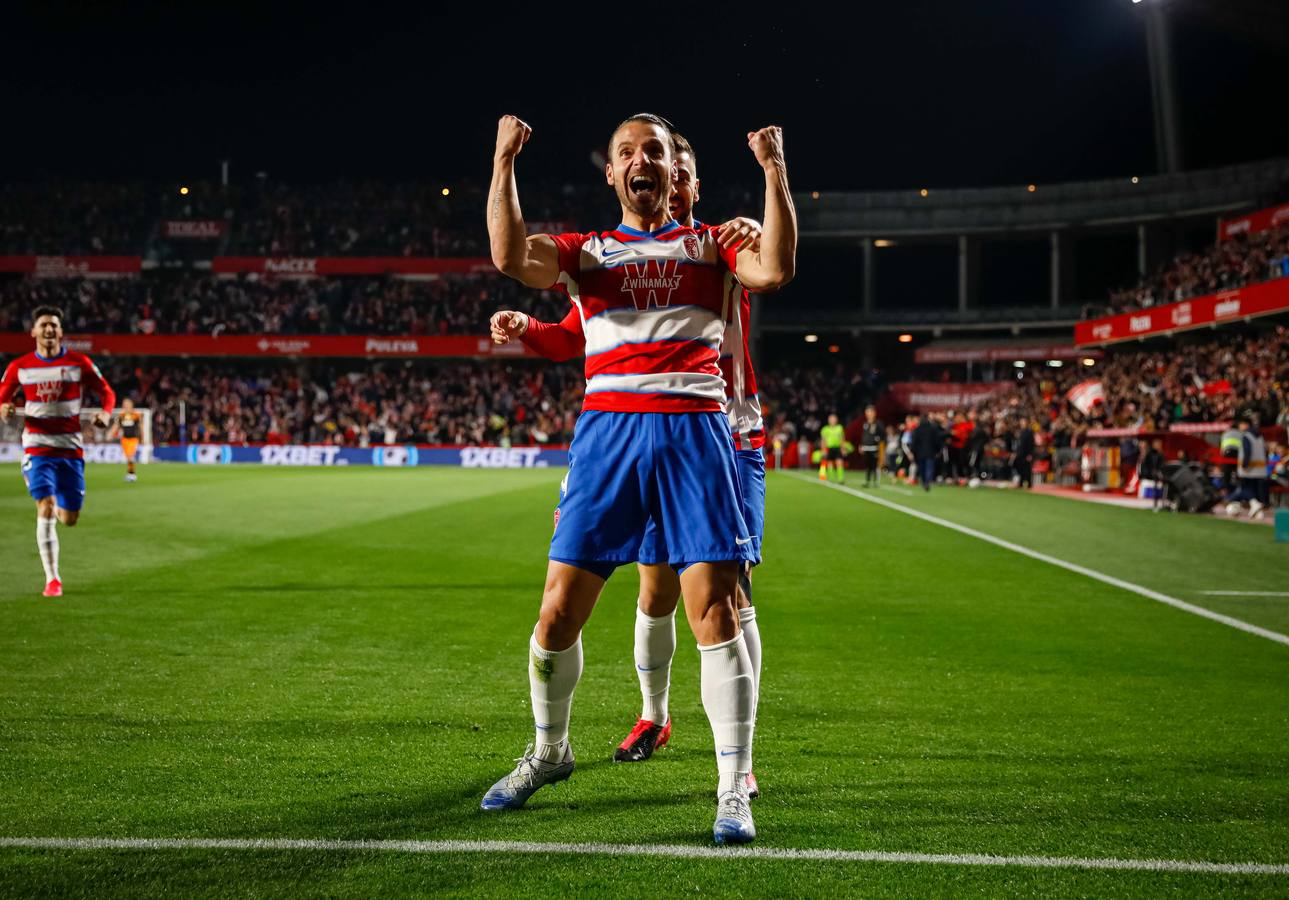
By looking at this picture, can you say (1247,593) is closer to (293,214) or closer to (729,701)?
(729,701)

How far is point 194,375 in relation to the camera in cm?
5506

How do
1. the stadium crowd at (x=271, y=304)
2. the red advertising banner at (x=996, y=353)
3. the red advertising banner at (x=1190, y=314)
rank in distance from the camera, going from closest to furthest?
the red advertising banner at (x=1190, y=314)
the red advertising banner at (x=996, y=353)
the stadium crowd at (x=271, y=304)

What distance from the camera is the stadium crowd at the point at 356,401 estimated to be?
1929 inches

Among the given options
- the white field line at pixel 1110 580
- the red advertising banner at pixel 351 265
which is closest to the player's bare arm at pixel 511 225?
the white field line at pixel 1110 580

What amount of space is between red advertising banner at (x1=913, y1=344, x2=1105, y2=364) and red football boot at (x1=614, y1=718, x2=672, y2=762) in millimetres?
51521

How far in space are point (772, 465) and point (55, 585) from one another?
39927 mm

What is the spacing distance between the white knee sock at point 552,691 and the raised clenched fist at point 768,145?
1814 mm

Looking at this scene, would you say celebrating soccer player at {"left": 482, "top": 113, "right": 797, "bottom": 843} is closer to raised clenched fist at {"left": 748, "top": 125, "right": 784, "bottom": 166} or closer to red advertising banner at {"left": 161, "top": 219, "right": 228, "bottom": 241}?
raised clenched fist at {"left": 748, "top": 125, "right": 784, "bottom": 166}

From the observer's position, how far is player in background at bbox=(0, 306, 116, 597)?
9.41 m

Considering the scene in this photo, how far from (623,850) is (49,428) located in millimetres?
7945

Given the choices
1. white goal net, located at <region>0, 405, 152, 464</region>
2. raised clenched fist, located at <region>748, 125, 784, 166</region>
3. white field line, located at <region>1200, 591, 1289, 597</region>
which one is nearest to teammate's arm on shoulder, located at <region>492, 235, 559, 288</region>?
raised clenched fist, located at <region>748, 125, 784, 166</region>

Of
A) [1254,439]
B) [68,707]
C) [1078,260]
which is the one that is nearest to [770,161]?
[68,707]

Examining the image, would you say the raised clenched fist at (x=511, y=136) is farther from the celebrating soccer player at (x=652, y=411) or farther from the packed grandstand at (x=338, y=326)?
the packed grandstand at (x=338, y=326)

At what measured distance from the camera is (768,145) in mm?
3740
